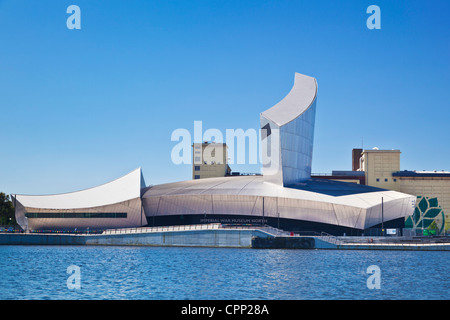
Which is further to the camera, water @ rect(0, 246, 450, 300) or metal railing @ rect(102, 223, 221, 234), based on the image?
metal railing @ rect(102, 223, 221, 234)

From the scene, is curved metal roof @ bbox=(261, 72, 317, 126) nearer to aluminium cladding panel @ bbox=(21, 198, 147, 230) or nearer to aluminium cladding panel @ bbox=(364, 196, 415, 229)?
aluminium cladding panel @ bbox=(364, 196, 415, 229)

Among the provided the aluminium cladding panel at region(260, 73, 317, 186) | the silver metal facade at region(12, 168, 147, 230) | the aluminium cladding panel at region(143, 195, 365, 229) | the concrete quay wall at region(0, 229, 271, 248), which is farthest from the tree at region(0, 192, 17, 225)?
the aluminium cladding panel at region(260, 73, 317, 186)

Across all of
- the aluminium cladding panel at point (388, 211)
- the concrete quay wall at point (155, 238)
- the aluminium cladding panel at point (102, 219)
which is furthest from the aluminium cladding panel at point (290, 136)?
the aluminium cladding panel at point (102, 219)

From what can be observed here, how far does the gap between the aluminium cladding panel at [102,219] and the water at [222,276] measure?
3346 cm

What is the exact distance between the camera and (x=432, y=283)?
143 feet

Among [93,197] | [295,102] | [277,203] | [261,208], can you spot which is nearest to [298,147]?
[295,102]

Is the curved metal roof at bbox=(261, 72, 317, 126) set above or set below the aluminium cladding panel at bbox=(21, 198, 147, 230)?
above

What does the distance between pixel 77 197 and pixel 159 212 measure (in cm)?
1531

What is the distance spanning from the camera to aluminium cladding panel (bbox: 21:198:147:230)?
10069 cm

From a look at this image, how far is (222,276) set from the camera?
1804 inches

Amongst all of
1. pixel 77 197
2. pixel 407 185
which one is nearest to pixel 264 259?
pixel 77 197

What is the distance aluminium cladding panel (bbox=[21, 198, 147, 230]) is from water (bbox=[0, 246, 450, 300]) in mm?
33462
